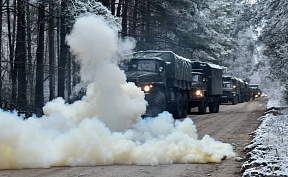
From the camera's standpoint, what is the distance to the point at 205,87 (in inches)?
1143

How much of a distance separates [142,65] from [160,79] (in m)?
1.06

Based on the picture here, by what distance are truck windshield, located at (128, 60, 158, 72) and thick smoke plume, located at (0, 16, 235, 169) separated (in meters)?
6.71

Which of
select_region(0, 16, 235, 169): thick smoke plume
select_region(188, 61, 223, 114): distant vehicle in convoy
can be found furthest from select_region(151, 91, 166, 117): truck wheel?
select_region(188, 61, 223, 114): distant vehicle in convoy

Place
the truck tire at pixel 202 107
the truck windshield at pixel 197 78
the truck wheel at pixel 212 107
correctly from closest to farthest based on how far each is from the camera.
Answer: the truck tire at pixel 202 107
the truck windshield at pixel 197 78
the truck wheel at pixel 212 107

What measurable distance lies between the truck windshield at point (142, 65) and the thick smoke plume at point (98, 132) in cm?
671

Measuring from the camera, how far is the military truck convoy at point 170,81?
65.6 ft

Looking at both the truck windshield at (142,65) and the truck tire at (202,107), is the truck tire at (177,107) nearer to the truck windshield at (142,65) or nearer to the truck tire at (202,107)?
the truck windshield at (142,65)

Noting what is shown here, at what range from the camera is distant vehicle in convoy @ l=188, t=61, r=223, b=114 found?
27812mm

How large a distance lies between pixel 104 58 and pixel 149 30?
2732 cm

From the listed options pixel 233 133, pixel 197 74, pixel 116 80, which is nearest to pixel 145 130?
pixel 116 80

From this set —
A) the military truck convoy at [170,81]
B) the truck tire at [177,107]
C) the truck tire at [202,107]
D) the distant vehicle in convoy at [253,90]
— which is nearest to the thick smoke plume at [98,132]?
the military truck convoy at [170,81]

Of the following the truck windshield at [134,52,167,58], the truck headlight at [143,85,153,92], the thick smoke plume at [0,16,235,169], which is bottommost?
the thick smoke plume at [0,16,235,169]

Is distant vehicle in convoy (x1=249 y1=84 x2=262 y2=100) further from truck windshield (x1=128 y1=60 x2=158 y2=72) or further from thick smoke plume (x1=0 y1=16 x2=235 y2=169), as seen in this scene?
thick smoke plume (x1=0 y1=16 x2=235 y2=169)

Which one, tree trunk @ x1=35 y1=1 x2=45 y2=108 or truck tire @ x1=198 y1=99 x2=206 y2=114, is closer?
tree trunk @ x1=35 y1=1 x2=45 y2=108
